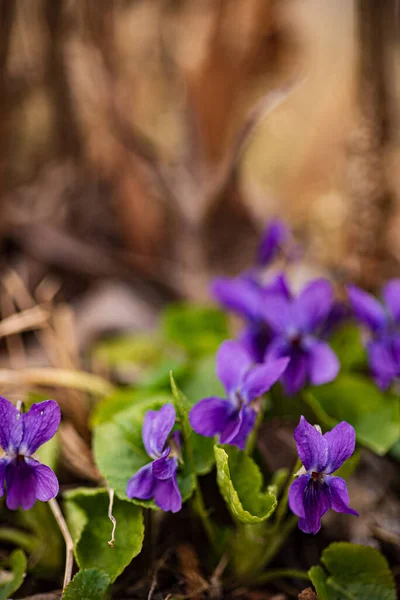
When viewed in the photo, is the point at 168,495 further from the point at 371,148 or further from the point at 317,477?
the point at 371,148

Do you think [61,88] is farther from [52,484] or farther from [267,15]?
[52,484]

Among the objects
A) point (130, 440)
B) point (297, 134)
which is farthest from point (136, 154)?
point (297, 134)

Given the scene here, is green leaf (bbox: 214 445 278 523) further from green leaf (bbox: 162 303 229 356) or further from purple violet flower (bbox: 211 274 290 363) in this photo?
green leaf (bbox: 162 303 229 356)

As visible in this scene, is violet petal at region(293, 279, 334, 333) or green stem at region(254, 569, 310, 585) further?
violet petal at region(293, 279, 334, 333)

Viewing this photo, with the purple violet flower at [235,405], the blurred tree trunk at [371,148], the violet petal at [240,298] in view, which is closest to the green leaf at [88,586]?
the purple violet flower at [235,405]

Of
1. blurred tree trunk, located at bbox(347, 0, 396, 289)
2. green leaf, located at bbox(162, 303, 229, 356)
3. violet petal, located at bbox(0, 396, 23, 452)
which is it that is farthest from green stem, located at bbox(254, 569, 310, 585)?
blurred tree trunk, located at bbox(347, 0, 396, 289)

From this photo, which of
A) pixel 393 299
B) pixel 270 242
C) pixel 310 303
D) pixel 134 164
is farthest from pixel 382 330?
pixel 134 164
